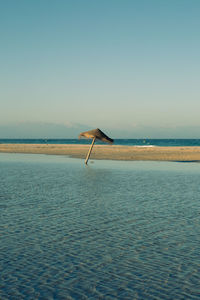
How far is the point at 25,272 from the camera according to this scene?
7262mm

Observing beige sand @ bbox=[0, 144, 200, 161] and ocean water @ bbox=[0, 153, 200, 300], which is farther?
beige sand @ bbox=[0, 144, 200, 161]

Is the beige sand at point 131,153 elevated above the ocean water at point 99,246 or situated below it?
above

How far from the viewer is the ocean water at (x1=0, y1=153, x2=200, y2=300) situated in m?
6.61

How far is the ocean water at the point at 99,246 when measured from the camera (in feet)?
21.7

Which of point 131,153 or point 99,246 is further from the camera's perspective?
point 131,153

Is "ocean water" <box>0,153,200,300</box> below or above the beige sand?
below

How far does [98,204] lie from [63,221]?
3210 millimetres

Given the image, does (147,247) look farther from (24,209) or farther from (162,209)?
(24,209)

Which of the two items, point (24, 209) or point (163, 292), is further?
point (24, 209)

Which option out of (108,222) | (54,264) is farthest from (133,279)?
(108,222)

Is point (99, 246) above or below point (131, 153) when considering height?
below

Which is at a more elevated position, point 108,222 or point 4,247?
point 108,222

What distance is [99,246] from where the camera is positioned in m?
8.96

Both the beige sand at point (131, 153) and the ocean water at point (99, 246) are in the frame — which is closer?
the ocean water at point (99, 246)
